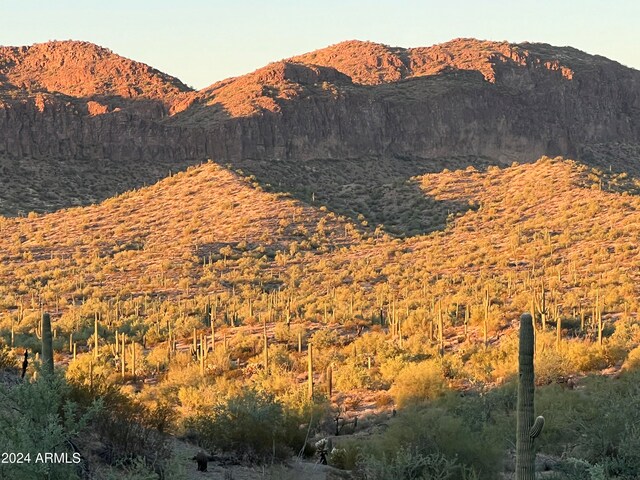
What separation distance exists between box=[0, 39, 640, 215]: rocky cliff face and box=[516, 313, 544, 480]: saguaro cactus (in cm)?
7007

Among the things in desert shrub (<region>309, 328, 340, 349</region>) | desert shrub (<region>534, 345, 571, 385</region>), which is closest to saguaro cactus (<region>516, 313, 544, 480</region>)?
desert shrub (<region>534, 345, 571, 385</region>)

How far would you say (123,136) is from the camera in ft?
288

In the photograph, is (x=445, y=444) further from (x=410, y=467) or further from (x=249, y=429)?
(x=249, y=429)

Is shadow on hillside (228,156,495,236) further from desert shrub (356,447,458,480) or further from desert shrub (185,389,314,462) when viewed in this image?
desert shrub (356,447,458,480)

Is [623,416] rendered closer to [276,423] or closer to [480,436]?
[480,436]

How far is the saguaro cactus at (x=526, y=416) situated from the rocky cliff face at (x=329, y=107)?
7007 cm

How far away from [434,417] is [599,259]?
32333 millimetres

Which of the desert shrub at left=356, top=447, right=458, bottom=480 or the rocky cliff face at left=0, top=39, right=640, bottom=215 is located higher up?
the rocky cliff face at left=0, top=39, right=640, bottom=215

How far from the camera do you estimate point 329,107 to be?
9488 centimetres

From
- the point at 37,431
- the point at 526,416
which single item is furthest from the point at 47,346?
the point at 526,416

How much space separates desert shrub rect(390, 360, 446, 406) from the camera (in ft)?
79.4

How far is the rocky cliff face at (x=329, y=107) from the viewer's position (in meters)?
86.8

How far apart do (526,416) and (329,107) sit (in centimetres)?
8579

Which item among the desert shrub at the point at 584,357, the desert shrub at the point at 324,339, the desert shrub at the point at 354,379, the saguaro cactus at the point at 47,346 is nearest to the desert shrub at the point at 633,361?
the desert shrub at the point at 584,357
